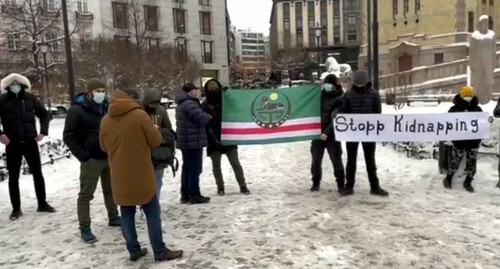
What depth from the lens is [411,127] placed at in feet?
26.1

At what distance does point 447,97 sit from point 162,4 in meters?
44.2

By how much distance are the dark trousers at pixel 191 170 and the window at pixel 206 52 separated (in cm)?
5949

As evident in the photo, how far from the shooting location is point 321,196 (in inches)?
305

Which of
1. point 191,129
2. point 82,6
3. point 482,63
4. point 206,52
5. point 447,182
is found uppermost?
point 82,6

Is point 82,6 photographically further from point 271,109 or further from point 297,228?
point 297,228

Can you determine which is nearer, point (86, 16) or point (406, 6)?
point (406, 6)

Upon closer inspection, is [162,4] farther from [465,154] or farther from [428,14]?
[465,154]

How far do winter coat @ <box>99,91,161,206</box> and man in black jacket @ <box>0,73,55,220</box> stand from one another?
2.85 metres

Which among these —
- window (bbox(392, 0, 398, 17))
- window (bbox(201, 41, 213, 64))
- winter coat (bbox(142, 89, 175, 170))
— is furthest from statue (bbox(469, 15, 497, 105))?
window (bbox(201, 41, 213, 64))

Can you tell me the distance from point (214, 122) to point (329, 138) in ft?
5.98

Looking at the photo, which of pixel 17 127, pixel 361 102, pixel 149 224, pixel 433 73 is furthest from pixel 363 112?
pixel 433 73

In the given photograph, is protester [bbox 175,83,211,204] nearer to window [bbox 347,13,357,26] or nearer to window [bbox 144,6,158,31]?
window [bbox 144,6,158,31]

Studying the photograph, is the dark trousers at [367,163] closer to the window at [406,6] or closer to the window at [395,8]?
the window at [406,6]

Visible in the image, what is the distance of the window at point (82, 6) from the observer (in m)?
56.8
